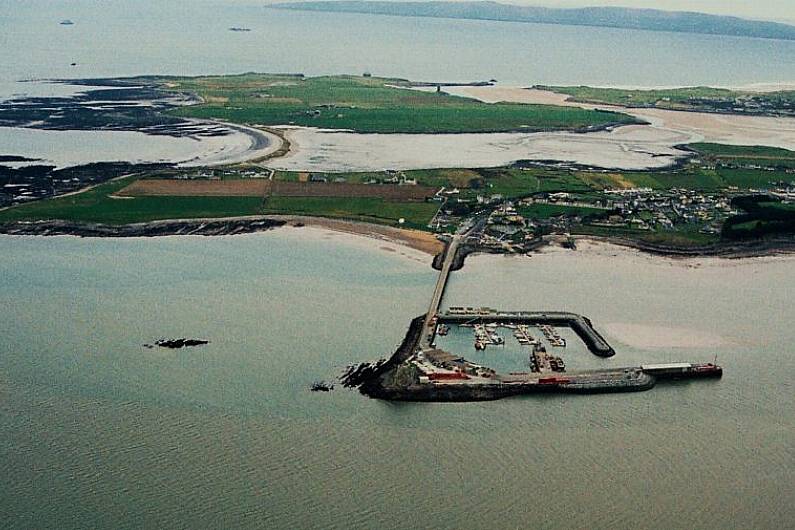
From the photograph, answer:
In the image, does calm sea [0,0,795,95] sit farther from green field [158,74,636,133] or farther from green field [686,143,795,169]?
green field [686,143,795,169]

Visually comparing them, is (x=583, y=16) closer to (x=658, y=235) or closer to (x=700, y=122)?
(x=700, y=122)

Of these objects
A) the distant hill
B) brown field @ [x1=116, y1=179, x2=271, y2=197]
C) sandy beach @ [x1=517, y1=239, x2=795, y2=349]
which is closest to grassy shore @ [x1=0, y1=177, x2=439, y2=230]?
brown field @ [x1=116, y1=179, x2=271, y2=197]

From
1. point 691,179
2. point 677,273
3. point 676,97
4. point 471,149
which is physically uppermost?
point 676,97

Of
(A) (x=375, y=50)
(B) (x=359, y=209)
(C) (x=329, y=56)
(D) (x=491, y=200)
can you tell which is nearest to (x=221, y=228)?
(B) (x=359, y=209)

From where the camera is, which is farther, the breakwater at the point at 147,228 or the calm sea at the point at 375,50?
the calm sea at the point at 375,50

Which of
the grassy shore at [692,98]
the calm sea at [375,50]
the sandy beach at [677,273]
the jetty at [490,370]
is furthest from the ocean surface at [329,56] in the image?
the jetty at [490,370]

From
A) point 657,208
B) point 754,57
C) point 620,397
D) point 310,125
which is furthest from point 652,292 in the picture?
point 754,57

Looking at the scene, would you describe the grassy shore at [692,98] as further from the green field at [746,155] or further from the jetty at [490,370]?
the jetty at [490,370]
